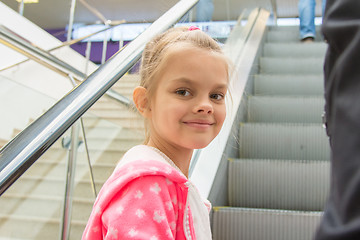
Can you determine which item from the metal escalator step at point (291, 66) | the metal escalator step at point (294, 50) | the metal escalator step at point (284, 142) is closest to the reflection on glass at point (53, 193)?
the metal escalator step at point (284, 142)

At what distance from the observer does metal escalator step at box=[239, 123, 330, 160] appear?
2.41m

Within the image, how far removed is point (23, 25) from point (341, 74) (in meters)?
4.42

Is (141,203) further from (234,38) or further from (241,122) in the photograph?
(234,38)

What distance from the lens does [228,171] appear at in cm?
214

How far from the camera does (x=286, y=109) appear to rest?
2850mm

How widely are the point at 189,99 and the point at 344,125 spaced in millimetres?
576

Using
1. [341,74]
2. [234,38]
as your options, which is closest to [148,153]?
[341,74]

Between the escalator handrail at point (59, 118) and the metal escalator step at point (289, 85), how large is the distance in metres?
2.27

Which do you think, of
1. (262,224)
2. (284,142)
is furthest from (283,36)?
(262,224)

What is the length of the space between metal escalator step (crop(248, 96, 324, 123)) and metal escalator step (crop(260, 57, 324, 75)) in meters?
0.90

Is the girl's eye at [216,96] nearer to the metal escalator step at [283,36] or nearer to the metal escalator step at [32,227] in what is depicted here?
the metal escalator step at [32,227]

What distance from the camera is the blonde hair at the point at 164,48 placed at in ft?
3.00

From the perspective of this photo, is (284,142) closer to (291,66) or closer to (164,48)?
(291,66)

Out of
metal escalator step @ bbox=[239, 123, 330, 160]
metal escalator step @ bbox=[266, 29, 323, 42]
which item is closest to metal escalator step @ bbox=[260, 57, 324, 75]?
Answer: metal escalator step @ bbox=[266, 29, 323, 42]
